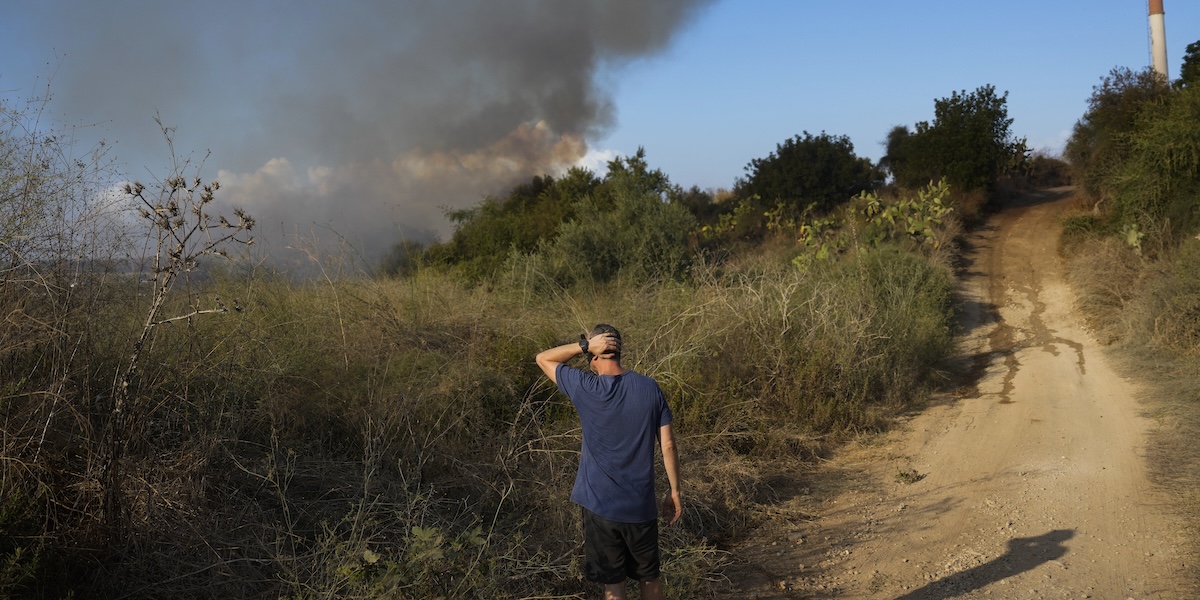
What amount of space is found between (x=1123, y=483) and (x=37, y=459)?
7686 millimetres

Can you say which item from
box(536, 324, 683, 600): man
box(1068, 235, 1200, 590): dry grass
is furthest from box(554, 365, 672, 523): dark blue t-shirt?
box(1068, 235, 1200, 590): dry grass

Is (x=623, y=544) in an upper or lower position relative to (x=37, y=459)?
lower

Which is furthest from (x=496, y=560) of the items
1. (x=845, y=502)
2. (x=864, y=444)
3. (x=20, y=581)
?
(x=864, y=444)

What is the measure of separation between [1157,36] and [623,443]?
33.3 metres

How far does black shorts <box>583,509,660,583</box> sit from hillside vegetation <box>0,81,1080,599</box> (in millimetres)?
602

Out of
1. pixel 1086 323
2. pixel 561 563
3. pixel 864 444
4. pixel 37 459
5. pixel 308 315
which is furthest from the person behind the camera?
pixel 1086 323

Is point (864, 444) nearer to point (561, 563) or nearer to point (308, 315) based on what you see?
point (561, 563)

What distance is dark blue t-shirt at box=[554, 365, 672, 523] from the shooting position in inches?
171

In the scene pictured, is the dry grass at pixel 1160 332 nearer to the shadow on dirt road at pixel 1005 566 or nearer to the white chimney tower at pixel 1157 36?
the shadow on dirt road at pixel 1005 566

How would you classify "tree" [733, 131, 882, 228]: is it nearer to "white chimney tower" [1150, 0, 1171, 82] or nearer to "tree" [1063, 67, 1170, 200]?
"tree" [1063, 67, 1170, 200]

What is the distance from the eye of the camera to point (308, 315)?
7.90 m

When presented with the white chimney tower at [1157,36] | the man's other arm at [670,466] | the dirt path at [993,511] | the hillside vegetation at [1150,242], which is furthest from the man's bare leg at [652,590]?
the white chimney tower at [1157,36]

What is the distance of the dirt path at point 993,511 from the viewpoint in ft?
18.3

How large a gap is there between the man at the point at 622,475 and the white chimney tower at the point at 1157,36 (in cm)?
3141
